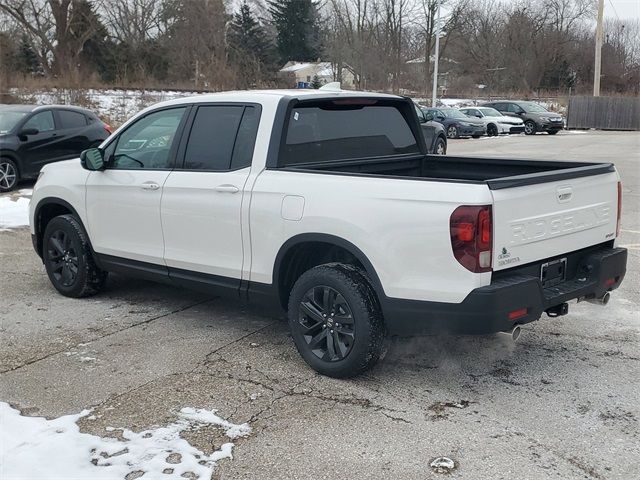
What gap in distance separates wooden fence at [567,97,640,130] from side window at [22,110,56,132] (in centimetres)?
3390

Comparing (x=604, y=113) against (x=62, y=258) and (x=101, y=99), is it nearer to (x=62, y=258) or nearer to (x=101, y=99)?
(x=101, y=99)

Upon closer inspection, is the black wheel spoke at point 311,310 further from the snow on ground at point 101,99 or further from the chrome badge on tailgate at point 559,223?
the snow on ground at point 101,99

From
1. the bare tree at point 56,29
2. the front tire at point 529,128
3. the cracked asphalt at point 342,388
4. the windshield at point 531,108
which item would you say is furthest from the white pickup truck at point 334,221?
the bare tree at point 56,29

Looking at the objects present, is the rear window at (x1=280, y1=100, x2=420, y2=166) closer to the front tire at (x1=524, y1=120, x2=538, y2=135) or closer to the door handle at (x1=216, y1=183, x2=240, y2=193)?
the door handle at (x1=216, y1=183, x2=240, y2=193)

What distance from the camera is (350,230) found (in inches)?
166

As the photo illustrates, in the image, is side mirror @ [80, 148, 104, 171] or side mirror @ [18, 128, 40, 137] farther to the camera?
side mirror @ [18, 128, 40, 137]

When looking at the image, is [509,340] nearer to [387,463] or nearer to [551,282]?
[551,282]

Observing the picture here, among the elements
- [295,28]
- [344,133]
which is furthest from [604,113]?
[344,133]

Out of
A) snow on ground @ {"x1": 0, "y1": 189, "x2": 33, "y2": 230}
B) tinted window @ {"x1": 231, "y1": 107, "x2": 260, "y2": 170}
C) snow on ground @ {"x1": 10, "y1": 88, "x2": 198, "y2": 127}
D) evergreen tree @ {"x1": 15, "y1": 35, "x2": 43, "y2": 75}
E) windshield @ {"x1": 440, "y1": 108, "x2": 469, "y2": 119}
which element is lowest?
snow on ground @ {"x1": 0, "y1": 189, "x2": 33, "y2": 230}

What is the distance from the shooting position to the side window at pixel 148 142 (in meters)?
5.50

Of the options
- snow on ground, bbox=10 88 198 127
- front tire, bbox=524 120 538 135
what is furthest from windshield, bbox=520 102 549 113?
snow on ground, bbox=10 88 198 127

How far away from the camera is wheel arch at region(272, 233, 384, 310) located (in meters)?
4.21

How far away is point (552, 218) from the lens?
4.19 m

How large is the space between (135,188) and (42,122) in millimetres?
8729
